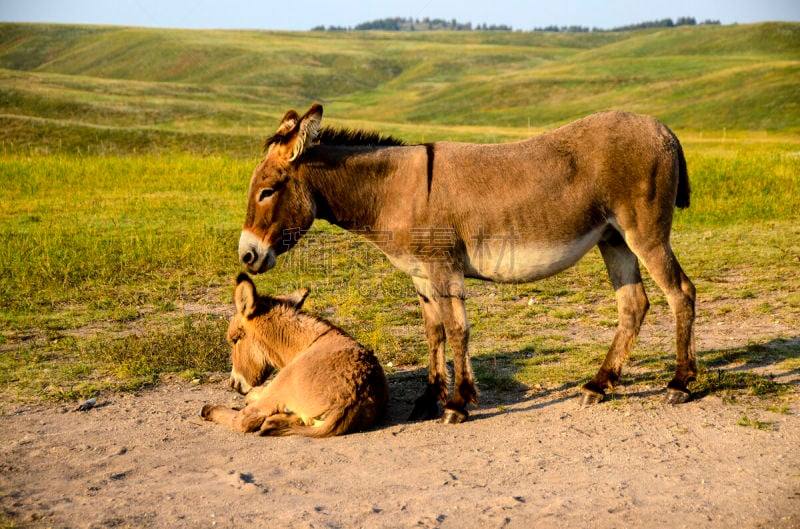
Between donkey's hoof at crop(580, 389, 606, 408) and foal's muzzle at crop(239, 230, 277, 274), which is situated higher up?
foal's muzzle at crop(239, 230, 277, 274)

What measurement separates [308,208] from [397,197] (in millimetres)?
793

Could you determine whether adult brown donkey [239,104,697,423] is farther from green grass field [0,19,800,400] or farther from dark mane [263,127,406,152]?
green grass field [0,19,800,400]

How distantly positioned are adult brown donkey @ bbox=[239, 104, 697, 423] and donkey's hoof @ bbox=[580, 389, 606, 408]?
0.01 metres

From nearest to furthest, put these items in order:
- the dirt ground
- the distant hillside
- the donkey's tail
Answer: the dirt ground < the donkey's tail < the distant hillside

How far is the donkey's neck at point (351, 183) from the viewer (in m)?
7.24

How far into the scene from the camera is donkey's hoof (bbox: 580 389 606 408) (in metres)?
7.44

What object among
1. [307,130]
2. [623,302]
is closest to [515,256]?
[623,302]

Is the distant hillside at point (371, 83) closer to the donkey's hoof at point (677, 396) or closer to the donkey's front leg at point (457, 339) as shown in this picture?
the donkey's front leg at point (457, 339)

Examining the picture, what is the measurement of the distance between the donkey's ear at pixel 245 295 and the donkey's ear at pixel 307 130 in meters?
1.12

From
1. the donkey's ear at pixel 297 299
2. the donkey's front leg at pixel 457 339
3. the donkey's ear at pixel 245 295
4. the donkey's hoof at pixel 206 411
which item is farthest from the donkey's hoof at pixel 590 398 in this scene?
the donkey's hoof at pixel 206 411

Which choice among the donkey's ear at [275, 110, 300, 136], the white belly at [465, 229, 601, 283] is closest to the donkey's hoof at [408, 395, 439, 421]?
the white belly at [465, 229, 601, 283]

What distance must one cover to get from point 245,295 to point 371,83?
377 ft

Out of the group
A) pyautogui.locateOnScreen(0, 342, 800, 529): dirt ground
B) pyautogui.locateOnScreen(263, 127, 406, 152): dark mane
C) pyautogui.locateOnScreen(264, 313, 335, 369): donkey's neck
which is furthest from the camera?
pyautogui.locateOnScreen(263, 127, 406, 152): dark mane

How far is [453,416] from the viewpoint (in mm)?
7055
